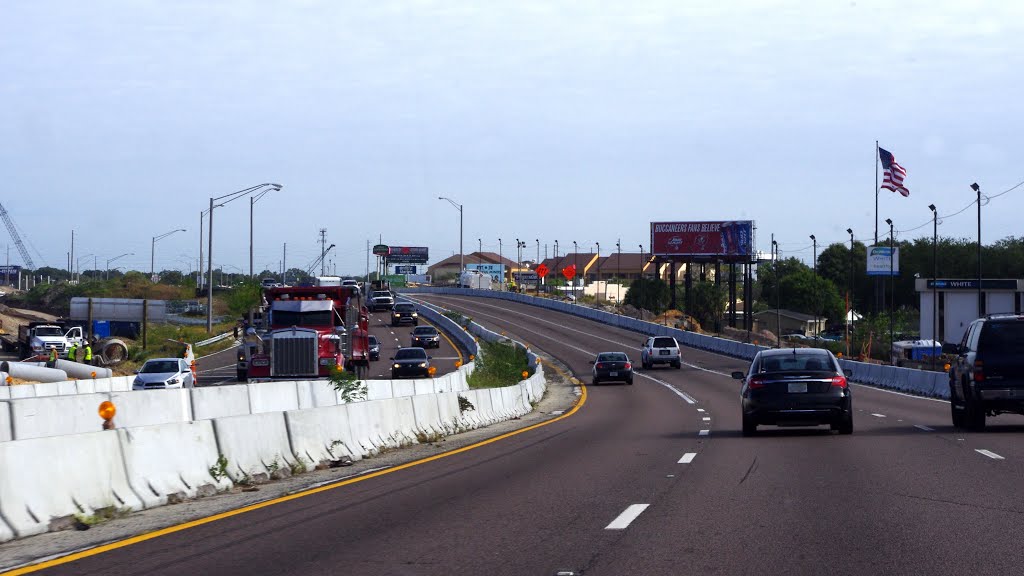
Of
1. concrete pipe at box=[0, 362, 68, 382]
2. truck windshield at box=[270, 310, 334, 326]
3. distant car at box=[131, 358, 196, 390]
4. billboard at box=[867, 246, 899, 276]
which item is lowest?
concrete pipe at box=[0, 362, 68, 382]

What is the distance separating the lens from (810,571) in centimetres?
784

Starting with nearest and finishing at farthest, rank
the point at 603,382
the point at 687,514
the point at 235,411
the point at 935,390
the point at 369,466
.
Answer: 1. the point at 687,514
2. the point at 369,466
3. the point at 235,411
4. the point at 935,390
5. the point at 603,382

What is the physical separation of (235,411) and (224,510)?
1442 cm

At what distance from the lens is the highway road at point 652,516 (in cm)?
828

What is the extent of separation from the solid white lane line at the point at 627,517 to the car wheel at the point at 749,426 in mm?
9285

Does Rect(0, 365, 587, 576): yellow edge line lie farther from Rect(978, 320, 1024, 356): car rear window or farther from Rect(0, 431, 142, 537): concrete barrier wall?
Rect(978, 320, 1024, 356): car rear window

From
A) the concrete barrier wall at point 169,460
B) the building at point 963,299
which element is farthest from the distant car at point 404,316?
the concrete barrier wall at point 169,460

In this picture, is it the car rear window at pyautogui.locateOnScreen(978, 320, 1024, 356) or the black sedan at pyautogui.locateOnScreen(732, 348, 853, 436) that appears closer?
the car rear window at pyautogui.locateOnScreen(978, 320, 1024, 356)

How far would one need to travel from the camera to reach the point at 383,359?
219 ft

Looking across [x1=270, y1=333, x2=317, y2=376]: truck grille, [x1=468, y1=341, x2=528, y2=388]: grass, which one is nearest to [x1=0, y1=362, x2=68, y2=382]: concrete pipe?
[x1=270, y1=333, x2=317, y2=376]: truck grille

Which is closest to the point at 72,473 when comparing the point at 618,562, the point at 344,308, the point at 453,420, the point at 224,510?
the point at 224,510

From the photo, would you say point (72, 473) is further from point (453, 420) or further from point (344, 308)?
point (344, 308)

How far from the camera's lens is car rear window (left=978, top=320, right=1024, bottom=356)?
63.4 feet

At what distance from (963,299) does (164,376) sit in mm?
74072
